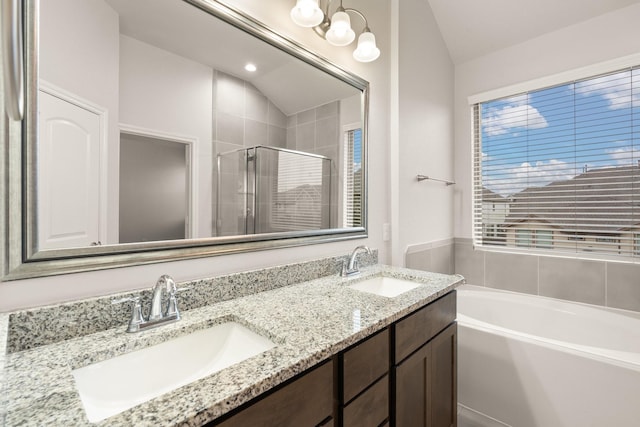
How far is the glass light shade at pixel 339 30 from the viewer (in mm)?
1450

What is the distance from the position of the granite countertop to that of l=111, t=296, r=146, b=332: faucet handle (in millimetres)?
24

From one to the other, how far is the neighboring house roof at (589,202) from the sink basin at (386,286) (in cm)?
164

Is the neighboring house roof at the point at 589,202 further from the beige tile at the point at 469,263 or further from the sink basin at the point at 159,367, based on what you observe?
the sink basin at the point at 159,367

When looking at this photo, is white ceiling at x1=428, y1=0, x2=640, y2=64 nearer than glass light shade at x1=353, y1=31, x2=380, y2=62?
No

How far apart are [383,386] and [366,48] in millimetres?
1613

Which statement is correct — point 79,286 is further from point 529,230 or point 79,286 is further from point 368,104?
point 529,230

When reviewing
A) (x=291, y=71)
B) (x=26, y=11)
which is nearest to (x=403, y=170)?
(x=291, y=71)

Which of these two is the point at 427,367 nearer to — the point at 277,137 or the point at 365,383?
the point at 365,383

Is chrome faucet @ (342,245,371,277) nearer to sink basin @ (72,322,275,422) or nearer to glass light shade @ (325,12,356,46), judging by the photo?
sink basin @ (72,322,275,422)

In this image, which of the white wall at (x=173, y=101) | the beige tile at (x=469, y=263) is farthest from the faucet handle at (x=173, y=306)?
the beige tile at (x=469, y=263)

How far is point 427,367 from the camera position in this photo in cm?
123

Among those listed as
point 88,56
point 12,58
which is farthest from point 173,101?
point 12,58

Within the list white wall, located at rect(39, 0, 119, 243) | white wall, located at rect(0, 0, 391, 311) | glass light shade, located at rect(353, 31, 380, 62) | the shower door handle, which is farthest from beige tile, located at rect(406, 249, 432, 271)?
the shower door handle

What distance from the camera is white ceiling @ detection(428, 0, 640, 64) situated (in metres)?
2.18
